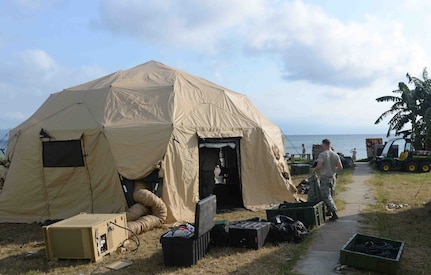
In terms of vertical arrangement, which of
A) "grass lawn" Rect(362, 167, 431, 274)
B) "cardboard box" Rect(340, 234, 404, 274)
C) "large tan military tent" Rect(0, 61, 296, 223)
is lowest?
"grass lawn" Rect(362, 167, 431, 274)

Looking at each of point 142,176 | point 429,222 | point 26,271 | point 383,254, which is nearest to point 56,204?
point 142,176

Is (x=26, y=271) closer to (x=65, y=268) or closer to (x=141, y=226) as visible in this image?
(x=65, y=268)

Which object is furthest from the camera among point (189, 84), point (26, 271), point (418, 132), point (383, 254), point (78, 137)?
point (418, 132)

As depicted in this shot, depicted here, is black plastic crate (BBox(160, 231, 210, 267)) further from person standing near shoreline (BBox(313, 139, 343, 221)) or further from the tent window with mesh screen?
the tent window with mesh screen

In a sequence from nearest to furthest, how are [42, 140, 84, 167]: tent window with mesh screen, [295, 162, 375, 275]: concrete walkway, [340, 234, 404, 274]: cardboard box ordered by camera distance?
[340, 234, 404, 274]: cardboard box < [295, 162, 375, 275]: concrete walkway < [42, 140, 84, 167]: tent window with mesh screen

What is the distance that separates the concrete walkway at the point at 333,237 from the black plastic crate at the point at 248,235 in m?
0.85

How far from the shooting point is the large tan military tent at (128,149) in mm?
9727

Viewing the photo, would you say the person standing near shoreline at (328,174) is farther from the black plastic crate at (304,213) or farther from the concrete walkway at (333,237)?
the black plastic crate at (304,213)

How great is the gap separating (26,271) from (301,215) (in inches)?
206

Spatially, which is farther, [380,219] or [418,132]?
[418,132]

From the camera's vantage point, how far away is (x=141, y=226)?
8.25 m

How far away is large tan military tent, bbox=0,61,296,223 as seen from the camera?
31.9 ft

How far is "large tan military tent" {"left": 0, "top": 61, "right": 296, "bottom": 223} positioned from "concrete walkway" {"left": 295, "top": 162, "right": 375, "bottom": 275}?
1.93 m

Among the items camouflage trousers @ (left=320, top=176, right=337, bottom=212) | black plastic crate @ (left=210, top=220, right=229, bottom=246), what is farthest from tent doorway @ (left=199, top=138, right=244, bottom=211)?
black plastic crate @ (left=210, top=220, right=229, bottom=246)
